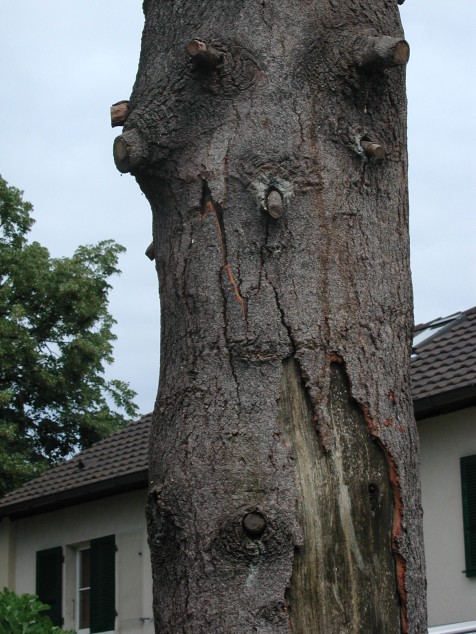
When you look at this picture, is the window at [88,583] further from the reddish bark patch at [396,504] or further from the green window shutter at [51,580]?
the reddish bark patch at [396,504]

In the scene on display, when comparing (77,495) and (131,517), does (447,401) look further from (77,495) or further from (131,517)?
(77,495)

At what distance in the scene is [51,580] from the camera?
1812cm

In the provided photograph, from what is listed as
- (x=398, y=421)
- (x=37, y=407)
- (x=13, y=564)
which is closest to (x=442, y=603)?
(x=13, y=564)

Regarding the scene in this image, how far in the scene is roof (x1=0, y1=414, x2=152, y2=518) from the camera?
16.3 metres

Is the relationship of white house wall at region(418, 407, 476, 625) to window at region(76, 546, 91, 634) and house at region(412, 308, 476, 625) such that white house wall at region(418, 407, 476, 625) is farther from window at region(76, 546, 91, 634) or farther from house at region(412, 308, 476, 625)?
window at region(76, 546, 91, 634)

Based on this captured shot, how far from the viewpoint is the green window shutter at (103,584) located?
1678 cm

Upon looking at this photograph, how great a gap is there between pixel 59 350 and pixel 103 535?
10.3 metres

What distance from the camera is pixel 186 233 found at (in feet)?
9.51

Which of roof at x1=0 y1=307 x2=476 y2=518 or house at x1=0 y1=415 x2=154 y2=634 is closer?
roof at x1=0 y1=307 x2=476 y2=518

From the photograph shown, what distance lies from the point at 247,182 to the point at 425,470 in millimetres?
10346

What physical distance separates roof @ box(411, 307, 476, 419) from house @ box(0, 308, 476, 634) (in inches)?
0.7

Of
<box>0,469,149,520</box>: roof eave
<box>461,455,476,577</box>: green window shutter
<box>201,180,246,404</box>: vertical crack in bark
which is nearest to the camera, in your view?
<box>201,180,246,404</box>: vertical crack in bark

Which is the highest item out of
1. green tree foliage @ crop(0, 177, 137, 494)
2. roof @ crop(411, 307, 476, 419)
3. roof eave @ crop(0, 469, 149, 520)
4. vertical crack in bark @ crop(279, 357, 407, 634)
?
green tree foliage @ crop(0, 177, 137, 494)

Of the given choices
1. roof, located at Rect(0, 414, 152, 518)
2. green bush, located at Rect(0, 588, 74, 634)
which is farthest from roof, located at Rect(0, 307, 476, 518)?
green bush, located at Rect(0, 588, 74, 634)
